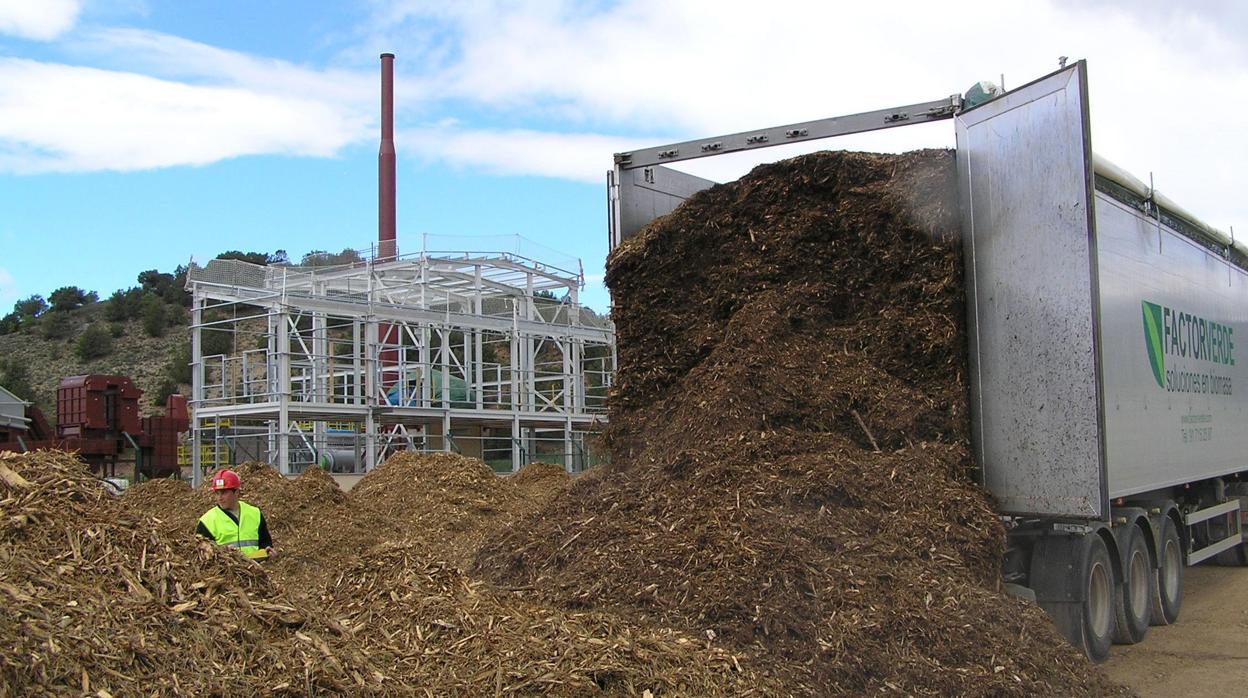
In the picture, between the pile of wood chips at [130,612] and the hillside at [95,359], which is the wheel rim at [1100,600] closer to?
the pile of wood chips at [130,612]

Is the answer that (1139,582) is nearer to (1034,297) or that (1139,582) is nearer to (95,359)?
(1034,297)

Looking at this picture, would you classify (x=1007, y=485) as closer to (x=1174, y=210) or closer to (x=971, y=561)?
(x=971, y=561)

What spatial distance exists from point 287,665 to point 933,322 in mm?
4625

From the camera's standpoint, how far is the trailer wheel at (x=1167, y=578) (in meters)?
9.27

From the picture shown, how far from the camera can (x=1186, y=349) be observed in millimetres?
9984

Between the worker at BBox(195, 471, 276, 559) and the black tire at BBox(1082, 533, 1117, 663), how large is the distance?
5489mm

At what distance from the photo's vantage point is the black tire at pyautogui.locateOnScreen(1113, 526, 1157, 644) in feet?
27.4

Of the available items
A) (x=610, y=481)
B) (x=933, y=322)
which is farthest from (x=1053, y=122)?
A: (x=610, y=481)

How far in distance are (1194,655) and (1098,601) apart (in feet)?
3.28

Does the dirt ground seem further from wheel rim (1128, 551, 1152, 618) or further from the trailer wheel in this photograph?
wheel rim (1128, 551, 1152, 618)

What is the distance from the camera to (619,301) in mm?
8242

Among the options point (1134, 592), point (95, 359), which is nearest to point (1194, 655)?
point (1134, 592)

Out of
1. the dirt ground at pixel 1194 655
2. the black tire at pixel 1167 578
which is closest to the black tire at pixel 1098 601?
the dirt ground at pixel 1194 655

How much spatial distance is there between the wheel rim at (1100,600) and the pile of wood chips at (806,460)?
1687 mm
